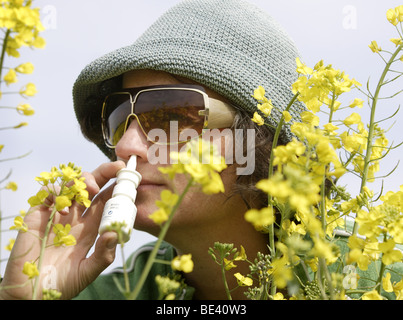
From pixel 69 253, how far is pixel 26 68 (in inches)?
36.6

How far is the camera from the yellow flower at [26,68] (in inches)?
25.1

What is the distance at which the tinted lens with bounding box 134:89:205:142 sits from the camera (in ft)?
4.89

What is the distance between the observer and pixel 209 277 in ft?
5.90

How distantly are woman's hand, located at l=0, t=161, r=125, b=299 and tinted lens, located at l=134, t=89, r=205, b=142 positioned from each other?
0.19 meters

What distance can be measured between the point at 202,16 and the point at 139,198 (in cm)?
77

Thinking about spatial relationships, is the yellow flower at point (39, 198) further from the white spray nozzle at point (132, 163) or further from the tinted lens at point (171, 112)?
the tinted lens at point (171, 112)

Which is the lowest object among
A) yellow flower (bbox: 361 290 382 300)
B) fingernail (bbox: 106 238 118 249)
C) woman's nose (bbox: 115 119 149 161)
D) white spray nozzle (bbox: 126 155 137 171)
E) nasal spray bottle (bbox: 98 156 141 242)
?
fingernail (bbox: 106 238 118 249)

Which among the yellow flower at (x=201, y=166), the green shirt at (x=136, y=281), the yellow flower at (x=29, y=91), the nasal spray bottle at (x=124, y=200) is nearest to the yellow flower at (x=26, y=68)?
the yellow flower at (x=29, y=91)

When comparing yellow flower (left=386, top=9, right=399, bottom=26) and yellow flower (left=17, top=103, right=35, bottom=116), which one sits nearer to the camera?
yellow flower (left=17, top=103, right=35, bottom=116)

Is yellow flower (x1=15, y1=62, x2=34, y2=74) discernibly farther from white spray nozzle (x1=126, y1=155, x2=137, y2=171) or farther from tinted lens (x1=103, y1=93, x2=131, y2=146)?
tinted lens (x1=103, y1=93, x2=131, y2=146)

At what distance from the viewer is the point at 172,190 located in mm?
1402

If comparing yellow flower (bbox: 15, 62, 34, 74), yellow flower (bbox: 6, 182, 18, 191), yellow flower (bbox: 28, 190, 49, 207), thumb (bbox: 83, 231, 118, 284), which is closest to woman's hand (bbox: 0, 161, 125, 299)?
thumb (bbox: 83, 231, 118, 284)

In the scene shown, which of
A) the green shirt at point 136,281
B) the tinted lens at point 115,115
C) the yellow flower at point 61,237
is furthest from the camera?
the green shirt at point 136,281

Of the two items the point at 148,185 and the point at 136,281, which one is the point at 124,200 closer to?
the point at 148,185
